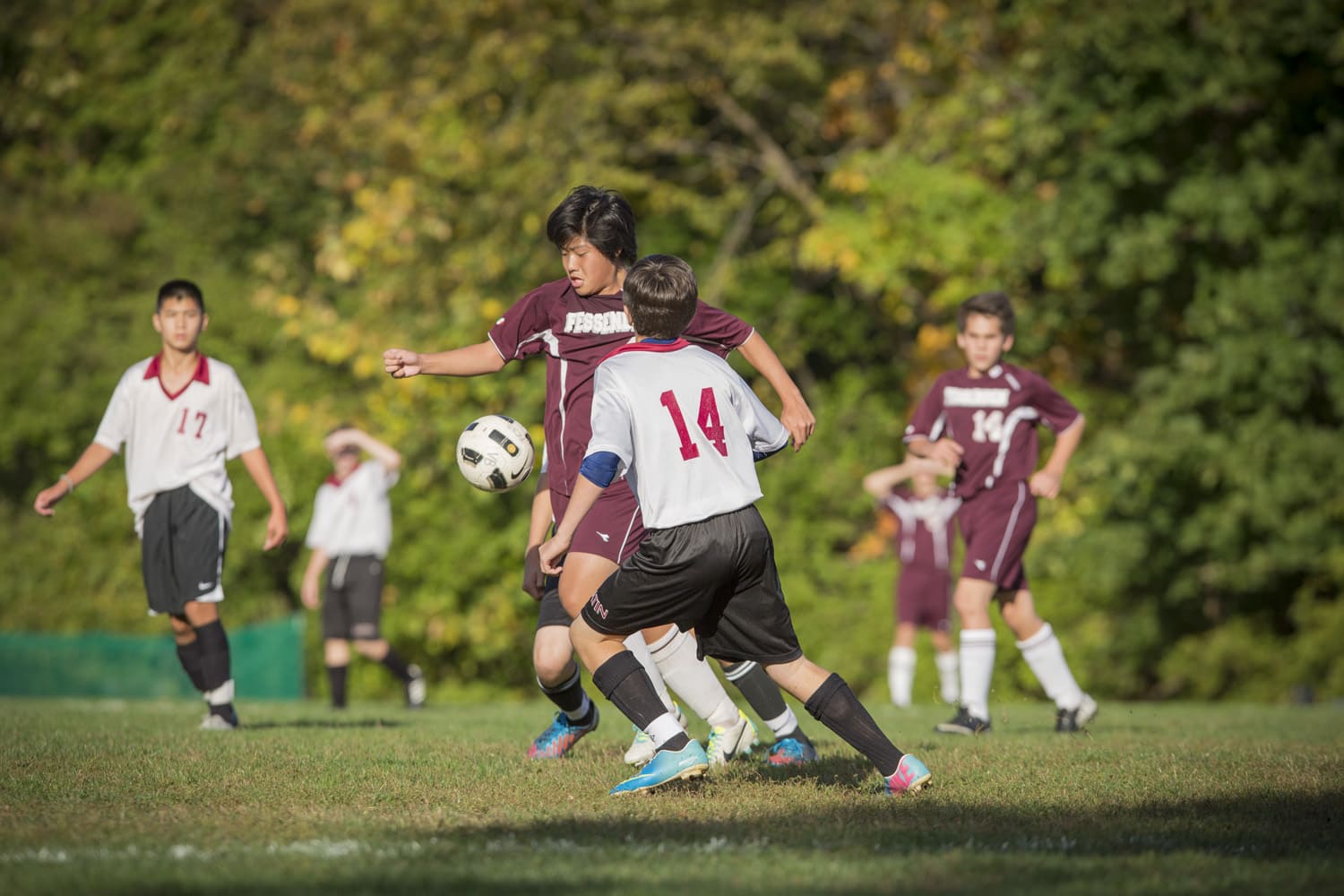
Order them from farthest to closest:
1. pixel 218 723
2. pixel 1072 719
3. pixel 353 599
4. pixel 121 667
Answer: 1. pixel 121 667
2. pixel 353 599
3. pixel 1072 719
4. pixel 218 723

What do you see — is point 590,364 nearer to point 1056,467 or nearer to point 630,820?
point 630,820

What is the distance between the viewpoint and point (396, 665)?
13.1 m

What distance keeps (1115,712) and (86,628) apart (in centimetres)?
1797

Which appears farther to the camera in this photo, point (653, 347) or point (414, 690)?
point (414, 690)

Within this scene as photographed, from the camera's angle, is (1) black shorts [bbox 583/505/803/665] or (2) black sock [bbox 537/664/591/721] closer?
(1) black shorts [bbox 583/505/803/665]

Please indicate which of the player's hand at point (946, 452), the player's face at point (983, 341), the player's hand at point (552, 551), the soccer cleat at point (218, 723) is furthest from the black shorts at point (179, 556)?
the player's face at point (983, 341)

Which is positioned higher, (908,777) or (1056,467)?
(1056,467)

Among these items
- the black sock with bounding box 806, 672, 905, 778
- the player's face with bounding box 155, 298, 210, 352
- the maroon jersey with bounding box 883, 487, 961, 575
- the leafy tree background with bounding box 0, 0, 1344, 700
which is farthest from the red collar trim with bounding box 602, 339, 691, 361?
the leafy tree background with bounding box 0, 0, 1344, 700

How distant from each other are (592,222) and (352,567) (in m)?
7.70

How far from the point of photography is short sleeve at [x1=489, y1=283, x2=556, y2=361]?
20.9ft

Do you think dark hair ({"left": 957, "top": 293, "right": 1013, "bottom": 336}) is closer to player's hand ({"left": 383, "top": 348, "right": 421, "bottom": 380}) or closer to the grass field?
the grass field

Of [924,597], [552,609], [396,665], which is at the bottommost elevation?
[396,665]

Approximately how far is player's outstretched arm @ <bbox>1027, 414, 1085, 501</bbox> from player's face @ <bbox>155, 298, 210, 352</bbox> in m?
4.62

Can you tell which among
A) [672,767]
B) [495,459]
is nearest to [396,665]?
[495,459]
